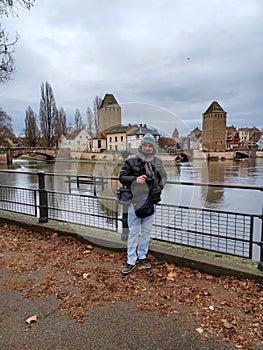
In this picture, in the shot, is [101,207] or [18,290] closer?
[18,290]

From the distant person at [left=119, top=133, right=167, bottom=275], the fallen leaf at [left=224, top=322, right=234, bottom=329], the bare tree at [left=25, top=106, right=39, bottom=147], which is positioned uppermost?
the bare tree at [left=25, top=106, right=39, bottom=147]

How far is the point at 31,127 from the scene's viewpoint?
55125mm

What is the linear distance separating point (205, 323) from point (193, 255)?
3.17 feet

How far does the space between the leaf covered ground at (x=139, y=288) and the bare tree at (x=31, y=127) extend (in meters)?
55.7

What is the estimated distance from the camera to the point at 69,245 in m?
3.53

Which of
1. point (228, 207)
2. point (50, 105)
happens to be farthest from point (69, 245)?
point (50, 105)

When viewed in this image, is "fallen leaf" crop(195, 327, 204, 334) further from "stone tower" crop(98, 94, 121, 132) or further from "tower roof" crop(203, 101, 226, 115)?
"tower roof" crop(203, 101, 226, 115)

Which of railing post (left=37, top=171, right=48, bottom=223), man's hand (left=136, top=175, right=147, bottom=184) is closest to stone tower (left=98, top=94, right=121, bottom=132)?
railing post (left=37, top=171, right=48, bottom=223)

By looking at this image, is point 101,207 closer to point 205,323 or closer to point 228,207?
point 205,323

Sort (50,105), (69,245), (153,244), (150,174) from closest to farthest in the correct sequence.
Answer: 1. (150,174)
2. (153,244)
3. (69,245)
4. (50,105)

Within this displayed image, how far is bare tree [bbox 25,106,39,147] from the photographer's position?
54.7 meters

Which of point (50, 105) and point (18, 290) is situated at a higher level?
point (50, 105)

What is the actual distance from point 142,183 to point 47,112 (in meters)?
49.0

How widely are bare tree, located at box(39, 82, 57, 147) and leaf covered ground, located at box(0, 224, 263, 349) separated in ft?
158
